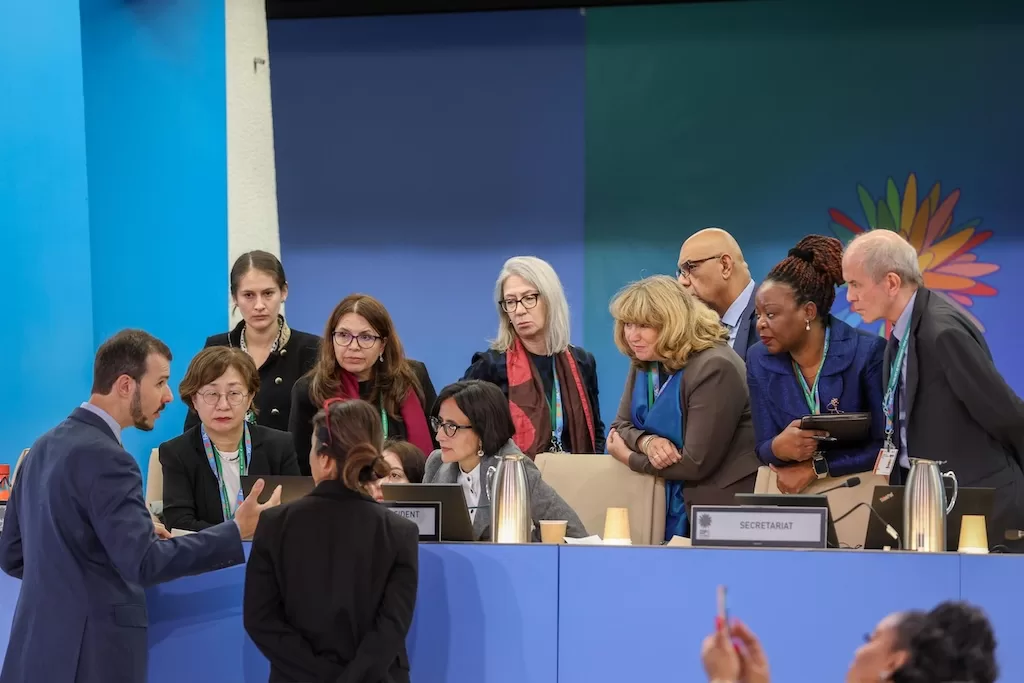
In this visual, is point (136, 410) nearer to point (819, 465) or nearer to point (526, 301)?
point (526, 301)

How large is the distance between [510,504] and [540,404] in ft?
3.16

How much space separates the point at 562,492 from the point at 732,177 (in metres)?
2.76

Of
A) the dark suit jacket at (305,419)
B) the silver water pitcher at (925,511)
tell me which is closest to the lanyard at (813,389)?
the silver water pitcher at (925,511)

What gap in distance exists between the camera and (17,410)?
4.95m

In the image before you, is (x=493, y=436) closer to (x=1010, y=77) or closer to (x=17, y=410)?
(x=17, y=410)

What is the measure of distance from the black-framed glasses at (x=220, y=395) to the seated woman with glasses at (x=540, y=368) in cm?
77

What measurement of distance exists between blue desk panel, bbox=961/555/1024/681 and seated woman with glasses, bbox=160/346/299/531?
6.48ft

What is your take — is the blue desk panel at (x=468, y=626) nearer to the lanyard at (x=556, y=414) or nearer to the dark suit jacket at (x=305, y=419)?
the dark suit jacket at (x=305, y=419)

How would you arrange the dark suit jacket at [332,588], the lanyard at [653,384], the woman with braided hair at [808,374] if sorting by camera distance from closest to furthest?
1. the dark suit jacket at [332,588]
2. the woman with braided hair at [808,374]
3. the lanyard at [653,384]

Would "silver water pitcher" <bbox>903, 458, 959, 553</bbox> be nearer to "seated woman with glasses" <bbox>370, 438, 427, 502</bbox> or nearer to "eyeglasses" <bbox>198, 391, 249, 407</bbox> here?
"seated woman with glasses" <bbox>370, 438, 427, 502</bbox>

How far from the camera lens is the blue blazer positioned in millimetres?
3568

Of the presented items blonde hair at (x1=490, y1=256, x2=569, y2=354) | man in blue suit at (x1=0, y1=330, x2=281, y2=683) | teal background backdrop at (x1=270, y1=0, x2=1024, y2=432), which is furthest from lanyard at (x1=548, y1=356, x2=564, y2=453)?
teal background backdrop at (x1=270, y1=0, x2=1024, y2=432)

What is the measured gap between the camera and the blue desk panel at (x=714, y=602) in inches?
110

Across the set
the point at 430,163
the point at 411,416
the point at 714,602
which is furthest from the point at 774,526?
the point at 430,163
